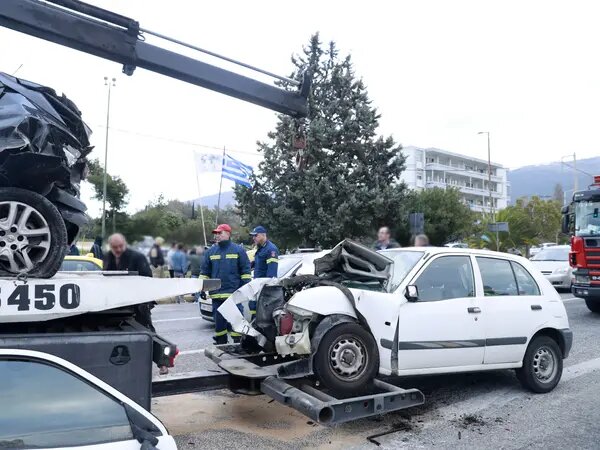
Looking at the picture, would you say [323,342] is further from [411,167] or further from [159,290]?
[411,167]

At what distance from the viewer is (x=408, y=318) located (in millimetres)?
5676

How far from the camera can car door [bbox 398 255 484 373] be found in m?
5.67

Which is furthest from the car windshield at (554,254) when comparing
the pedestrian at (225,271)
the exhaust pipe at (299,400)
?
the exhaust pipe at (299,400)

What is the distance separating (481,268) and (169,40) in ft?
13.4

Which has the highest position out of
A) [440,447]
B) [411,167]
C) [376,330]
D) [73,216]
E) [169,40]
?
[411,167]

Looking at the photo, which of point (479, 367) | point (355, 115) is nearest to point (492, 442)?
point (479, 367)

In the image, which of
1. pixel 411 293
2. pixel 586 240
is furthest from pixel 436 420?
pixel 586 240

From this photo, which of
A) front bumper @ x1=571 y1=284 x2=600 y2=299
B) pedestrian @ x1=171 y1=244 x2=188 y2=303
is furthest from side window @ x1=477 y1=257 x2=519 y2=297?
front bumper @ x1=571 y1=284 x2=600 y2=299

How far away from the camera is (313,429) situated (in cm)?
545

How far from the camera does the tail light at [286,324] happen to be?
227 inches

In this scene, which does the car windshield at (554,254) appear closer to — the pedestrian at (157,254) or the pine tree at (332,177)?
the pine tree at (332,177)

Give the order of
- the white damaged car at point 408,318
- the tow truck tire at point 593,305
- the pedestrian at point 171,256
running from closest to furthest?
the pedestrian at point 171,256, the white damaged car at point 408,318, the tow truck tire at point 593,305

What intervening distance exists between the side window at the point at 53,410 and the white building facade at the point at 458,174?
81484 millimetres

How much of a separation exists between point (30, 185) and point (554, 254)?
740 inches
